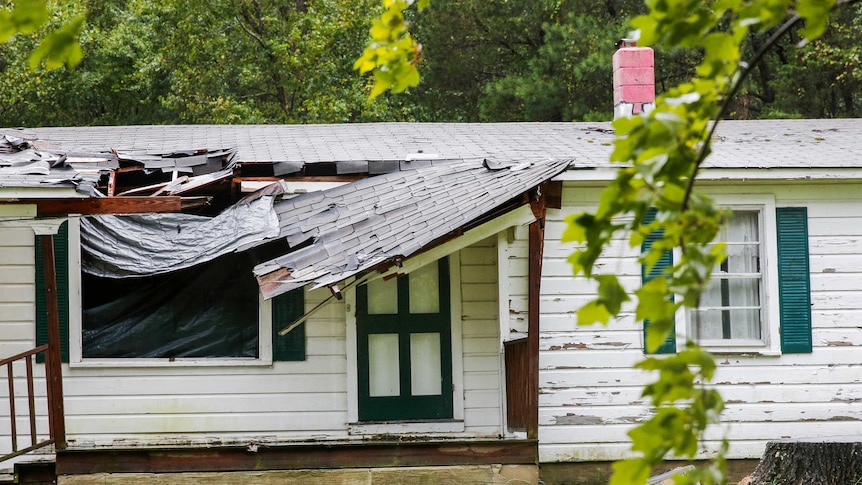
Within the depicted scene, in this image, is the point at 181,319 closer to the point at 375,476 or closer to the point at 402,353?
the point at 402,353

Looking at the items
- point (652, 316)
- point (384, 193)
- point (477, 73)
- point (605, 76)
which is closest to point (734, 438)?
point (384, 193)

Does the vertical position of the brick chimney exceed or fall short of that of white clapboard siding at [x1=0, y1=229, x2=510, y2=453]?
it exceeds it

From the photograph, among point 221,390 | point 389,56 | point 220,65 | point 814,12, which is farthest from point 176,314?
point 220,65

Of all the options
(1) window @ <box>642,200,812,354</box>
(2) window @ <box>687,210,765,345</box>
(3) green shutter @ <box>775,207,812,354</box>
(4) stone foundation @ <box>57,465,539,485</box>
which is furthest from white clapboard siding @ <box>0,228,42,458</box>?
(3) green shutter @ <box>775,207,812,354</box>

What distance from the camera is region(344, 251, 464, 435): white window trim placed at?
8688mm

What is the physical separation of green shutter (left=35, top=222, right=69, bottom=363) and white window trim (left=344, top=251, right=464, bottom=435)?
8.09 ft

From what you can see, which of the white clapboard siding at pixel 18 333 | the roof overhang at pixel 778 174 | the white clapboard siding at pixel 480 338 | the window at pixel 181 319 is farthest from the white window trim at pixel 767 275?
the white clapboard siding at pixel 18 333

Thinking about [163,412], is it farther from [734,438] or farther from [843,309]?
[843,309]

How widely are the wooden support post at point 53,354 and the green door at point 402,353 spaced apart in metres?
2.56

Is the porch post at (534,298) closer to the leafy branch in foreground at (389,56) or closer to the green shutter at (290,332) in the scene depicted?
the green shutter at (290,332)

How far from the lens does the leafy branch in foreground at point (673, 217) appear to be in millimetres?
2035

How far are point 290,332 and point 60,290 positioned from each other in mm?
2053

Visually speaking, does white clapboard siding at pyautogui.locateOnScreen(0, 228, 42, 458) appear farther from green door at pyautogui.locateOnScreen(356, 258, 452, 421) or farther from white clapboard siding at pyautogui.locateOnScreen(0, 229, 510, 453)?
green door at pyautogui.locateOnScreen(356, 258, 452, 421)

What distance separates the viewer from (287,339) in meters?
8.66
